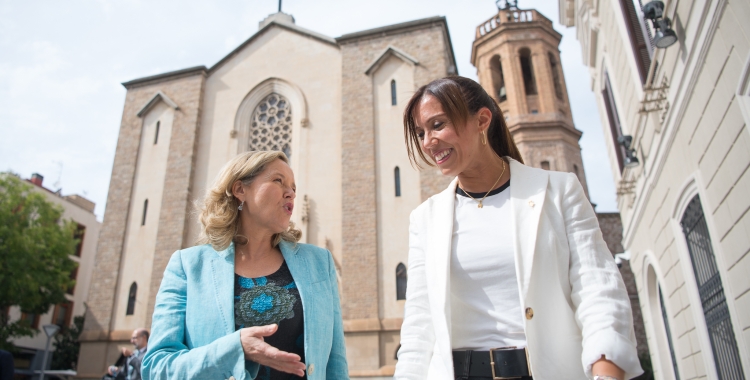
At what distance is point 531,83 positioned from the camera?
2445cm

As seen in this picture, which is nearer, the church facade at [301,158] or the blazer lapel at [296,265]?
the blazer lapel at [296,265]

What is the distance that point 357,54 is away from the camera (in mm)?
17016

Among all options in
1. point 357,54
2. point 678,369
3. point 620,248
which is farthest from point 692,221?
point 620,248

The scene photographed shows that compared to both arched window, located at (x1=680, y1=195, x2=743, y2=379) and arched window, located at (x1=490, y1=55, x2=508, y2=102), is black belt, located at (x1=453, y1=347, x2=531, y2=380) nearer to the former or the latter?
arched window, located at (x1=680, y1=195, x2=743, y2=379)

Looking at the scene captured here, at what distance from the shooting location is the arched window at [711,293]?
5371 millimetres

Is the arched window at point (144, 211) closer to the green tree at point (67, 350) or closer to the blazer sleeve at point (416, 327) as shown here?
the green tree at point (67, 350)

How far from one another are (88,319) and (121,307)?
1103 millimetres

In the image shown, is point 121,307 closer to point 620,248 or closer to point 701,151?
point 701,151

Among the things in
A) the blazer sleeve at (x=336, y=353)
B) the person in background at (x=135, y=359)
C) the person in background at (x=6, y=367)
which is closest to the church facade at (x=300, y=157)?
the person in background at (x=135, y=359)

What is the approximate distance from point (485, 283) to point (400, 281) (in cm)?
1213

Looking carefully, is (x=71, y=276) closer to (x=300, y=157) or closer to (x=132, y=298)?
(x=132, y=298)

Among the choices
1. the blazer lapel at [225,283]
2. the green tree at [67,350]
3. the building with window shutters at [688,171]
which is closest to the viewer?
→ the blazer lapel at [225,283]

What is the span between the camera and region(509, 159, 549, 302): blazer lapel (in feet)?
5.79

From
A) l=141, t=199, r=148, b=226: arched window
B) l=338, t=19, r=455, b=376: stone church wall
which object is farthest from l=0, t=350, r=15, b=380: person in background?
l=141, t=199, r=148, b=226: arched window
